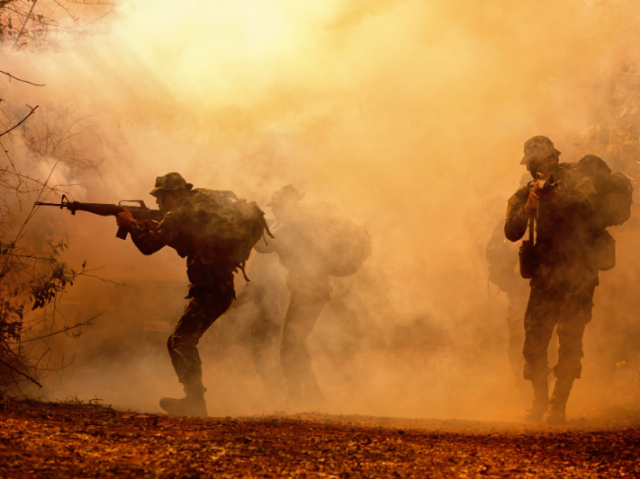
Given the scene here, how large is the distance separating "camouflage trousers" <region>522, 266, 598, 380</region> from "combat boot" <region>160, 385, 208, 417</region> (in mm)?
2828

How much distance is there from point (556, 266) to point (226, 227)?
2.94 metres

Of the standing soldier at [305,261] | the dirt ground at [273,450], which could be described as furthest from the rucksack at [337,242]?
the dirt ground at [273,450]

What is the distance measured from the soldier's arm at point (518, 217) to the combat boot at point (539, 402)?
4.09 feet

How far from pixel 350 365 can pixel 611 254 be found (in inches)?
168

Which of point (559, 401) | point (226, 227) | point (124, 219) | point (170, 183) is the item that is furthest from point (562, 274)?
point (124, 219)

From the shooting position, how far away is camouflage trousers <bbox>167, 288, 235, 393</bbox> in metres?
4.16

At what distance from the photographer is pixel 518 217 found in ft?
14.0

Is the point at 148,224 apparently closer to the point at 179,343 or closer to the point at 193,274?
the point at 193,274

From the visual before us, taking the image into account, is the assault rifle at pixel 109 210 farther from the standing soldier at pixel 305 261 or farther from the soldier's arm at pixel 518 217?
the soldier's arm at pixel 518 217

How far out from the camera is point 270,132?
8492mm

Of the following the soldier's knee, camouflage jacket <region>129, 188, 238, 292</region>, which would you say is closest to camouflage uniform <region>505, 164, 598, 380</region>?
camouflage jacket <region>129, 188, 238, 292</region>

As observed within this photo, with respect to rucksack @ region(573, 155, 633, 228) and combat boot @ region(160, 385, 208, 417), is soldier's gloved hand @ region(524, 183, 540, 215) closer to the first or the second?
rucksack @ region(573, 155, 633, 228)

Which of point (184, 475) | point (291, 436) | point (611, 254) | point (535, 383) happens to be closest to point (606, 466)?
point (291, 436)

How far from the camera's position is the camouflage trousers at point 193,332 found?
4.16 metres
